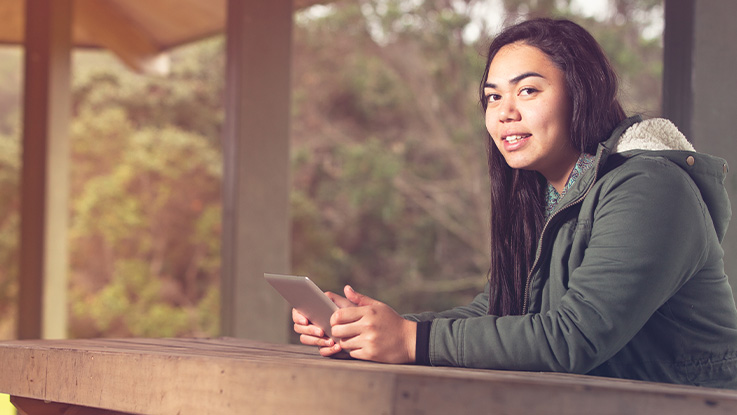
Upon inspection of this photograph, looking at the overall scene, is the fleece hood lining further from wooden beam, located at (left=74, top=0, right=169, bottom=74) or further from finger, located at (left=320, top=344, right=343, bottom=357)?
wooden beam, located at (left=74, top=0, right=169, bottom=74)

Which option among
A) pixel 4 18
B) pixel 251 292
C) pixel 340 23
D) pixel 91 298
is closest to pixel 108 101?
pixel 91 298

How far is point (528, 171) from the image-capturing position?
78.5 inches

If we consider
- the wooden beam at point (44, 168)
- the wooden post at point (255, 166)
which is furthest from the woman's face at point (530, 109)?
the wooden beam at point (44, 168)

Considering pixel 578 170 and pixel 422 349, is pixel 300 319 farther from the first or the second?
pixel 578 170

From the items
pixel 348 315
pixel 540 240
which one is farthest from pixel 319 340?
pixel 540 240

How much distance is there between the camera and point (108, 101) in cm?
1338

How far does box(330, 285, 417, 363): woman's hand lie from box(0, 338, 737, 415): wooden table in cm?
16

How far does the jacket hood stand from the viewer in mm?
1612

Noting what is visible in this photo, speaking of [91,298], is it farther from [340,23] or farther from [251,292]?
[251,292]

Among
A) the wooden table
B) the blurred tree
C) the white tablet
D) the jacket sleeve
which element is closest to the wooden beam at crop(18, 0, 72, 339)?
the wooden table

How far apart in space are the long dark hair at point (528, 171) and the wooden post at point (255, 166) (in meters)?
2.20

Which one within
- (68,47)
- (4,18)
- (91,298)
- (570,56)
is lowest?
(91,298)

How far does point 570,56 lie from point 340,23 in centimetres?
1083

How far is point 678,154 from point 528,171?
1.42 ft
